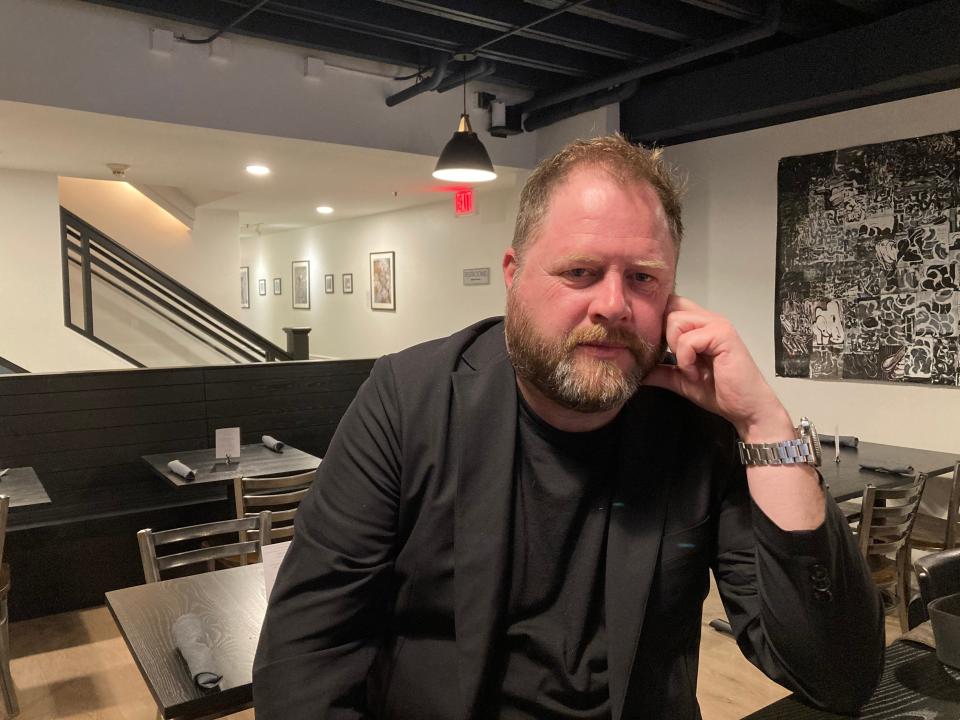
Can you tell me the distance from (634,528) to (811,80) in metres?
3.75

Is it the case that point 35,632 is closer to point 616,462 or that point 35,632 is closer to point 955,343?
point 616,462

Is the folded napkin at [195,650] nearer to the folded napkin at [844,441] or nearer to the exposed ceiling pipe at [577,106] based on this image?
the folded napkin at [844,441]

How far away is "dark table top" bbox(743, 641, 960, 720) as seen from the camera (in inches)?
40.4

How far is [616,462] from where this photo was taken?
3.60ft

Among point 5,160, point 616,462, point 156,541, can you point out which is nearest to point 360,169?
point 5,160

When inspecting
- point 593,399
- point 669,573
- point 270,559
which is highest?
point 593,399

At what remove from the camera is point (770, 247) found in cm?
464

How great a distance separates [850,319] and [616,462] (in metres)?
3.68

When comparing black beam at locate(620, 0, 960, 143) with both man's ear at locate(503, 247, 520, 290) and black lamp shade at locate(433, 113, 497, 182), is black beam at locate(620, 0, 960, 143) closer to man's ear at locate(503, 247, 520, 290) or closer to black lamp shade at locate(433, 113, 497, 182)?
black lamp shade at locate(433, 113, 497, 182)

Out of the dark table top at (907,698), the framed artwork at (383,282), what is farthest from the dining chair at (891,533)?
the framed artwork at (383,282)

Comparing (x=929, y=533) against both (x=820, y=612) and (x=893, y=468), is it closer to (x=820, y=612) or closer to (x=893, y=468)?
(x=893, y=468)

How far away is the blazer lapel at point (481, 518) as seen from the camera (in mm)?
988

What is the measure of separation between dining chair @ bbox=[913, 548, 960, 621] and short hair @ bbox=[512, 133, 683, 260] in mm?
889

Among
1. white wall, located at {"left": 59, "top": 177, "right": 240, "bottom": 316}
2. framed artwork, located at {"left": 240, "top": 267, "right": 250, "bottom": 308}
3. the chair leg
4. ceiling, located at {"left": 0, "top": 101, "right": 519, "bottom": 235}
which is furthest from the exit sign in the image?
framed artwork, located at {"left": 240, "top": 267, "right": 250, "bottom": 308}
